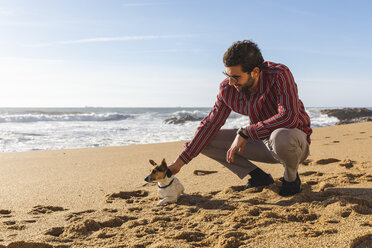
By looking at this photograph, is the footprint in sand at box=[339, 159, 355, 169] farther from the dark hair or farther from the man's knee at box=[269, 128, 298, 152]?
the dark hair

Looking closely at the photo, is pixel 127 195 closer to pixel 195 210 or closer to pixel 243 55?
pixel 195 210

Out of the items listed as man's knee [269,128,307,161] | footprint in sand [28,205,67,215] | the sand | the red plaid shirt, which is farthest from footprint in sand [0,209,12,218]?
man's knee [269,128,307,161]

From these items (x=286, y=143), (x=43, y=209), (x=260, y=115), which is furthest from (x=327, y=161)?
(x=43, y=209)

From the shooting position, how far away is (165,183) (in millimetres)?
2680

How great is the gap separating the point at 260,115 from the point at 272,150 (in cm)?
29

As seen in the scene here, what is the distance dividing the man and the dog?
8 cm

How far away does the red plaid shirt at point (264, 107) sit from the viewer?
2.37 m

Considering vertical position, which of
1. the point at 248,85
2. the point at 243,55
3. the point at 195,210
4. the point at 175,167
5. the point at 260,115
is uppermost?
the point at 243,55

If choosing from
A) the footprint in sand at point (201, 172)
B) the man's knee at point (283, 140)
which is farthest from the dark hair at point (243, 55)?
the footprint in sand at point (201, 172)

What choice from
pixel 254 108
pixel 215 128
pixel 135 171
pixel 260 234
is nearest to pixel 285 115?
pixel 254 108

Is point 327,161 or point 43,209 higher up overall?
point 327,161

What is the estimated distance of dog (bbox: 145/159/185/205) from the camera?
261cm

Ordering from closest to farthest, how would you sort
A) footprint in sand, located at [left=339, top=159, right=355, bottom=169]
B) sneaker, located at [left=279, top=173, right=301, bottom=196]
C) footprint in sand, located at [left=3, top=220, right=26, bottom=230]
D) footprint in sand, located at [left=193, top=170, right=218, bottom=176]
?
footprint in sand, located at [left=3, top=220, right=26, bottom=230] < sneaker, located at [left=279, top=173, right=301, bottom=196] < footprint in sand, located at [left=339, top=159, right=355, bottom=169] < footprint in sand, located at [left=193, top=170, right=218, bottom=176]

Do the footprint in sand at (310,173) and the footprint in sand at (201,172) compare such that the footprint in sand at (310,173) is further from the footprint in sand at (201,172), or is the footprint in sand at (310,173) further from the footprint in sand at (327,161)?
the footprint in sand at (201,172)
